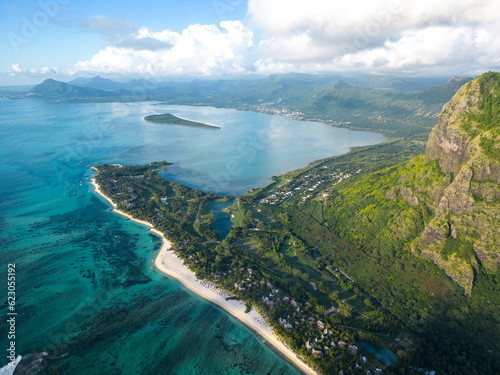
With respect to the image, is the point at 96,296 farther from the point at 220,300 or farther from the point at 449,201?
the point at 449,201

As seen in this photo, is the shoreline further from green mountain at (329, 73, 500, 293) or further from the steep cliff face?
the steep cliff face

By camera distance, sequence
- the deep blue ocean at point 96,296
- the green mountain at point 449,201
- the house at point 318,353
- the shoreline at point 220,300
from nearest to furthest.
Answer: the house at point 318,353, the deep blue ocean at point 96,296, the shoreline at point 220,300, the green mountain at point 449,201

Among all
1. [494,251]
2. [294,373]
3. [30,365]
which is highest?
[494,251]

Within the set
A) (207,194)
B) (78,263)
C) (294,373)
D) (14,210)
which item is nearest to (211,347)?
(294,373)

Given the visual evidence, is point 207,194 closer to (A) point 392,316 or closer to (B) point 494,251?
(A) point 392,316

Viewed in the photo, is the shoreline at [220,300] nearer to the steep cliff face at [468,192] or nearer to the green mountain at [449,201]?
the green mountain at [449,201]

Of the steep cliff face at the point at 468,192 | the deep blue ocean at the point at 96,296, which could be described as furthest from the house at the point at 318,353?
the steep cliff face at the point at 468,192
